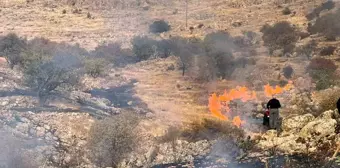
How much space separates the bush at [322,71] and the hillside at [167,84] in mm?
85

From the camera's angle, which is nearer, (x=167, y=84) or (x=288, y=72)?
(x=288, y=72)

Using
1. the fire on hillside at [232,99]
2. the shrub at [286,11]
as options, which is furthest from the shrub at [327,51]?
the shrub at [286,11]

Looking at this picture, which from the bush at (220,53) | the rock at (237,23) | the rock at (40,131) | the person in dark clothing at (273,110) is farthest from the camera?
the rock at (237,23)

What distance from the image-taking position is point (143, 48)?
37125 mm

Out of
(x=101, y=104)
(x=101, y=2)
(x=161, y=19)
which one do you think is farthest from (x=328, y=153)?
(x=101, y=2)

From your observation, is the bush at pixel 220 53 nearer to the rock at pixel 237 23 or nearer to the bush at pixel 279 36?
the bush at pixel 279 36

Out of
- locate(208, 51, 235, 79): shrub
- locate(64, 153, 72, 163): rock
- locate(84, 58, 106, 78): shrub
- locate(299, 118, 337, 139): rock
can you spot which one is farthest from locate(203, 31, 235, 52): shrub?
locate(64, 153, 72, 163): rock

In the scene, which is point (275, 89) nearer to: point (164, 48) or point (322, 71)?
point (322, 71)

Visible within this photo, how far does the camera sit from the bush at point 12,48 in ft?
103

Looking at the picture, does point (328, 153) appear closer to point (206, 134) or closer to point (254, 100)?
point (206, 134)

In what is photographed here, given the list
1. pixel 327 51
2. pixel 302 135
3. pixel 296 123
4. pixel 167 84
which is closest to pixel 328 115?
pixel 302 135

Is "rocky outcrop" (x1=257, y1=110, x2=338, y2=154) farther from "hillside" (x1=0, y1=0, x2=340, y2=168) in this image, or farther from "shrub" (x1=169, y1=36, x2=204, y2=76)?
"shrub" (x1=169, y1=36, x2=204, y2=76)

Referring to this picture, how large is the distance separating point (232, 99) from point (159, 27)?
59.0ft

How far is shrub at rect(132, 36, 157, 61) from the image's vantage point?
3662 centimetres
